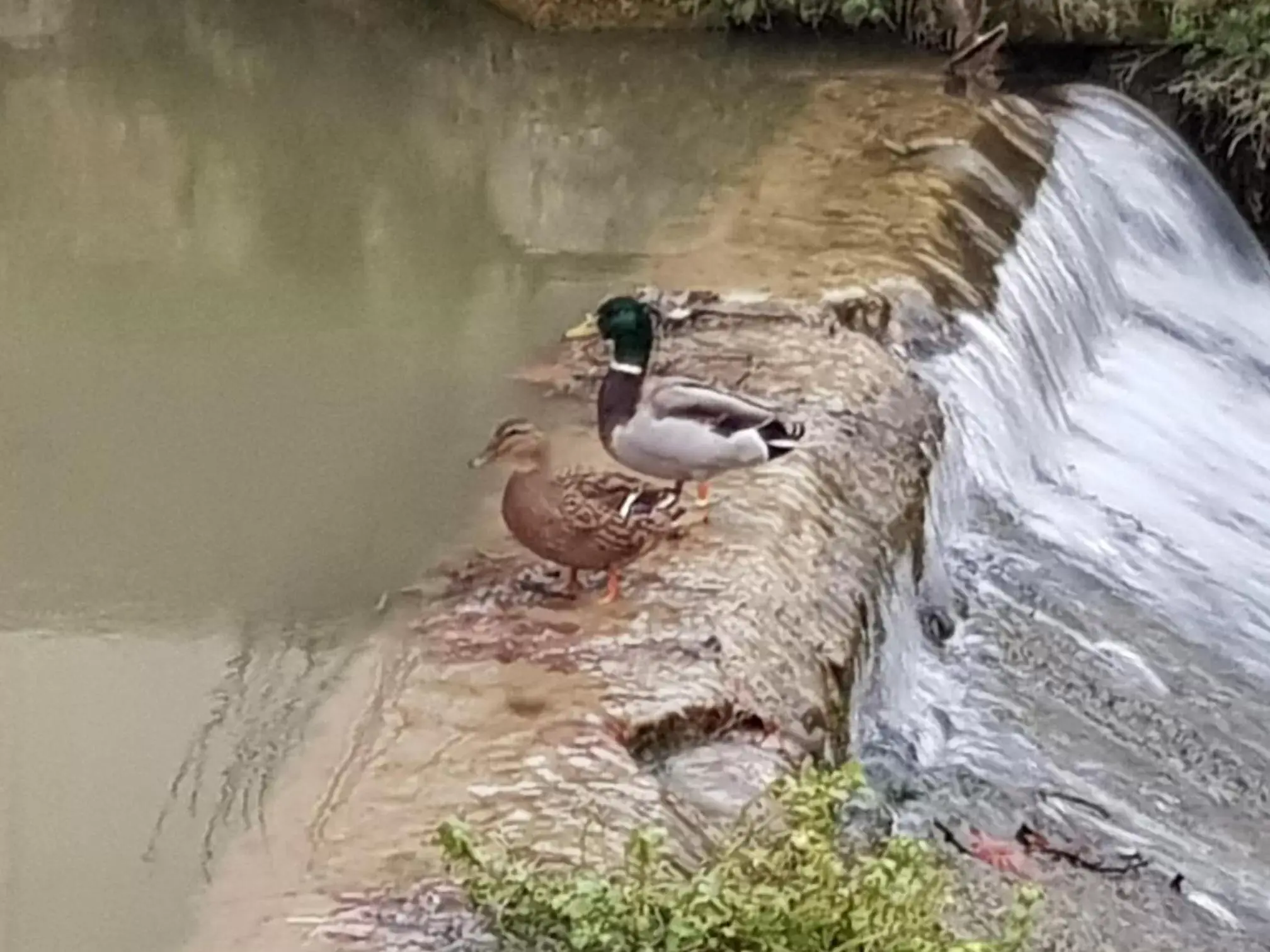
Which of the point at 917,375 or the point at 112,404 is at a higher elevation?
the point at 917,375

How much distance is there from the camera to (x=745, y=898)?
90.6 inches

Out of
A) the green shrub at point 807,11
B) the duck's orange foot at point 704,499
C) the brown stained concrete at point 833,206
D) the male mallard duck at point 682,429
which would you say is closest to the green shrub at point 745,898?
the male mallard duck at point 682,429

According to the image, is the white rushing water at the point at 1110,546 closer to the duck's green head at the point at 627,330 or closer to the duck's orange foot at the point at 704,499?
the duck's orange foot at the point at 704,499

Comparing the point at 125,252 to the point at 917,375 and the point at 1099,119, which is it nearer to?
the point at 917,375

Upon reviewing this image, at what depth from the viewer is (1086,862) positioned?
358 cm

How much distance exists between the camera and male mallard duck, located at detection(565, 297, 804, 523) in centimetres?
341

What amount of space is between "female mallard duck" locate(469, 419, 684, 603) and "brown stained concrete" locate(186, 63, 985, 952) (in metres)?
0.11

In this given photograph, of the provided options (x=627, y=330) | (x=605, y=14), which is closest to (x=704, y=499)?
(x=627, y=330)

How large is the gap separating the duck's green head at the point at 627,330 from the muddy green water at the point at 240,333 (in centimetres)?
60

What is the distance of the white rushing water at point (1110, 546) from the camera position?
12.7ft

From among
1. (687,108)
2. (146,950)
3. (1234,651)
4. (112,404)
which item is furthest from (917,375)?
(687,108)

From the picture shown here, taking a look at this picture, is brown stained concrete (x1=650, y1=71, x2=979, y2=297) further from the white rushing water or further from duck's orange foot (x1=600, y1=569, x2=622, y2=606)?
duck's orange foot (x1=600, y1=569, x2=622, y2=606)

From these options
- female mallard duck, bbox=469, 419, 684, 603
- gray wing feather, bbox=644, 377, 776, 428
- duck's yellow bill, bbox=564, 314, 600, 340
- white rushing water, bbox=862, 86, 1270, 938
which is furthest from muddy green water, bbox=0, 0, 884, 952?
white rushing water, bbox=862, 86, 1270, 938

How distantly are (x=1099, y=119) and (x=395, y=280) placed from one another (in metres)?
2.95
